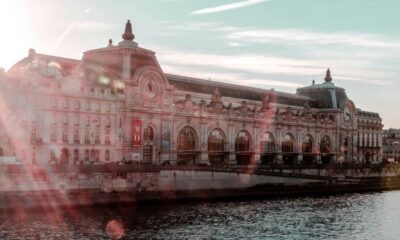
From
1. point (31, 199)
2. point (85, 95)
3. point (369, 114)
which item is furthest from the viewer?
point (369, 114)

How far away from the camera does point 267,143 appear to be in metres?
138

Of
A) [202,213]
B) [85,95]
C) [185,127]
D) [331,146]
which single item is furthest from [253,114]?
[202,213]

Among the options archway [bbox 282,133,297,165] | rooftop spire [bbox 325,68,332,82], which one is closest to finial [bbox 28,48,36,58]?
archway [bbox 282,133,297,165]

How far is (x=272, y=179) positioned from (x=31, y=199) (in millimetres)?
49771

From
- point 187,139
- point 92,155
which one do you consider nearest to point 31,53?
point 92,155

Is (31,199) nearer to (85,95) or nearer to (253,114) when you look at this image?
(85,95)

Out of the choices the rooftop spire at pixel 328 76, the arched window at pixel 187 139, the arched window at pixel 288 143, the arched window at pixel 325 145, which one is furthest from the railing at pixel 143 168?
the rooftop spire at pixel 328 76

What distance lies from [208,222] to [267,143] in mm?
72317

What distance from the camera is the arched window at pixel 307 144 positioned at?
150m

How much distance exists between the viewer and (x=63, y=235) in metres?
56.3

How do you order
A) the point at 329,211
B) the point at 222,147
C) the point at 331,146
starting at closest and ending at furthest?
the point at 329,211, the point at 222,147, the point at 331,146

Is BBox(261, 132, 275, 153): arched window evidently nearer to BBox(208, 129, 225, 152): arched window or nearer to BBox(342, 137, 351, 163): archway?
BBox(208, 129, 225, 152): arched window

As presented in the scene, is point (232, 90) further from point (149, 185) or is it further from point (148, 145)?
point (149, 185)

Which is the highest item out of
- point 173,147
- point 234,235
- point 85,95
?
point 85,95
